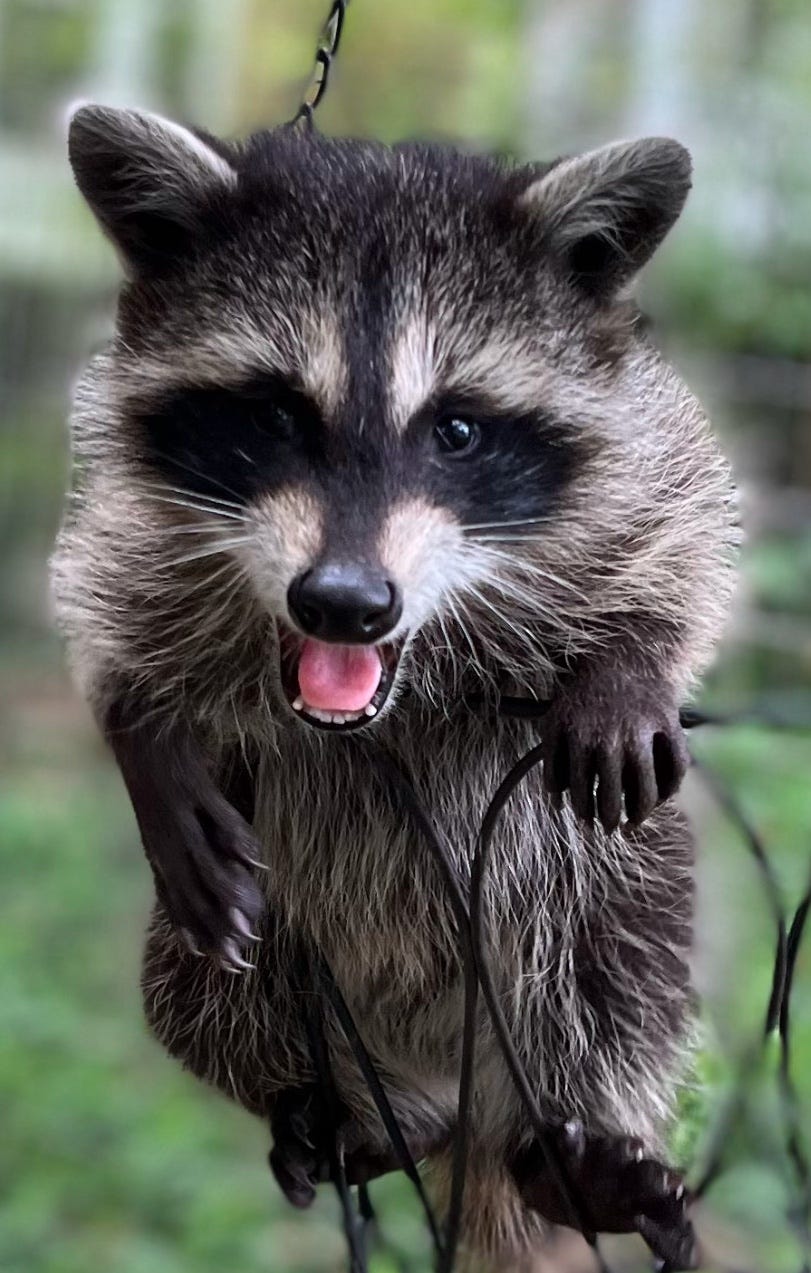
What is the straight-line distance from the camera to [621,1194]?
1.36 m

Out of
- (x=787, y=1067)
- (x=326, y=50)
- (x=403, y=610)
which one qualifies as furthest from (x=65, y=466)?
(x=787, y=1067)

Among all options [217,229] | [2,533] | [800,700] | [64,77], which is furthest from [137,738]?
[64,77]

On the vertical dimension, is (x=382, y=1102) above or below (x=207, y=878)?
below

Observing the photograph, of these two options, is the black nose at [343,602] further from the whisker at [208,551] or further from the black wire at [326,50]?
the black wire at [326,50]

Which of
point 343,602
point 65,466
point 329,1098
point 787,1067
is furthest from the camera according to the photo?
point 65,466

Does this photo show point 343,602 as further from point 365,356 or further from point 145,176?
point 145,176

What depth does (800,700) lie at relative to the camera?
2904 mm

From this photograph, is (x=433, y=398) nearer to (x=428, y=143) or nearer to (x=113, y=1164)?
(x=428, y=143)

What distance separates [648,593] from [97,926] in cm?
227

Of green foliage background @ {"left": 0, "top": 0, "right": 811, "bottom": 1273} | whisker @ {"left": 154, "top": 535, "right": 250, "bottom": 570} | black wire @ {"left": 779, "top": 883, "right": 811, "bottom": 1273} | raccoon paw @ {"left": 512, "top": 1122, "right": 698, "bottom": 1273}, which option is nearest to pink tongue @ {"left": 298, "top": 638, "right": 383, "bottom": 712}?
whisker @ {"left": 154, "top": 535, "right": 250, "bottom": 570}

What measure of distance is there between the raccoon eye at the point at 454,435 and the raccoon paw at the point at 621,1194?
0.64m

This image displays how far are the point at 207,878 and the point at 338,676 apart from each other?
26cm

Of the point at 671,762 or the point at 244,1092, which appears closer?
the point at 671,762

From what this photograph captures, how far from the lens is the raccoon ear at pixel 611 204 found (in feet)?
3.99
